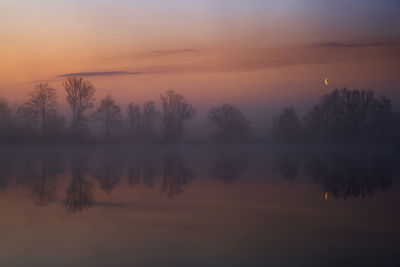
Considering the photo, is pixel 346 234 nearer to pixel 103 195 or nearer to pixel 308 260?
pixel 308 260

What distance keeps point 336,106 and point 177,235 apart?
66123 mm

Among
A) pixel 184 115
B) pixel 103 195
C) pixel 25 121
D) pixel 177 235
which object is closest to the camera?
pixel 177 235

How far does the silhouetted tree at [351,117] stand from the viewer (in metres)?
66.3

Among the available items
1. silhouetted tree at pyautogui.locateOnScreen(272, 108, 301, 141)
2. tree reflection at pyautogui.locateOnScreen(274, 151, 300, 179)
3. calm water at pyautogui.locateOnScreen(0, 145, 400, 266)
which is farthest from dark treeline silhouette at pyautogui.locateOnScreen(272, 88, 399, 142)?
calm water at pyautogui.locateOnScreen(0, 145, 400, 266)

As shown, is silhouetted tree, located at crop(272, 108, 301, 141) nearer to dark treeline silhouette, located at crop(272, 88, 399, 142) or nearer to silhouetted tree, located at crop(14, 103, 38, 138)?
dark treeline silhouette, located at crop(272, 88, 399, 142)

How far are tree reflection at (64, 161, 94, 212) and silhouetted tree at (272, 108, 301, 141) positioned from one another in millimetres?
57871

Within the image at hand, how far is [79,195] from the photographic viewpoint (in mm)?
13609

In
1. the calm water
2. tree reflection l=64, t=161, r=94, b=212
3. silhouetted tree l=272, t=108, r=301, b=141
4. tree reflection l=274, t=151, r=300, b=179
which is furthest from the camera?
silhouetted tree l=272, t=108, r=301, b=141

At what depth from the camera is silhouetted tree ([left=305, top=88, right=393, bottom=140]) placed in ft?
218

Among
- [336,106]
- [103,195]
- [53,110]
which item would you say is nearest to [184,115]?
[53,110]

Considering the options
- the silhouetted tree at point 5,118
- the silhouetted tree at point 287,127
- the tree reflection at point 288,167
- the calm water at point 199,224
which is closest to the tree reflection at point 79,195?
the calm water at point 199,224

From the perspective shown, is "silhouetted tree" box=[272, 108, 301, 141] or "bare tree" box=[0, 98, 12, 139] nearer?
"bare tree" box=[0, 98, 12, 139]

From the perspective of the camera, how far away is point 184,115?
216ft

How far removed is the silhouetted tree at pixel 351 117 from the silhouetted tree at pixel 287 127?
279cm
